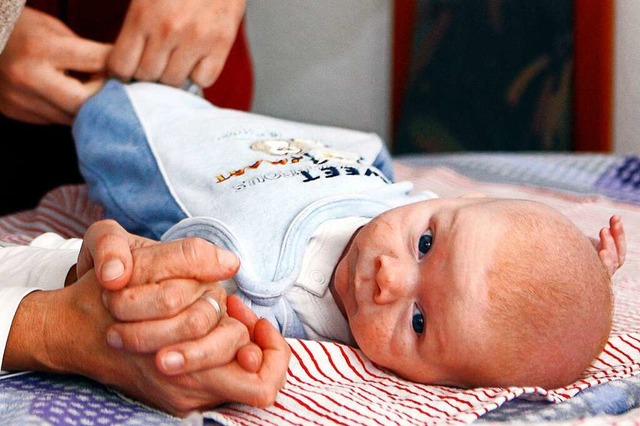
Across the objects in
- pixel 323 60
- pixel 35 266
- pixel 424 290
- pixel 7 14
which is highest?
pixel 7 14

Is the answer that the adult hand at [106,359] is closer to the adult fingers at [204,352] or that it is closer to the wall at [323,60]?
the adult fingers at [204,352]

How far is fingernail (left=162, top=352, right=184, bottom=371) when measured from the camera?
649 millimetres

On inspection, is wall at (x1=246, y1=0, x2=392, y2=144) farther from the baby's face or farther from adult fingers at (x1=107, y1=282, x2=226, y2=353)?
adult fingers at (x1=107, y1=282, x2=226, y2=353)

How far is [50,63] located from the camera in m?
1.22

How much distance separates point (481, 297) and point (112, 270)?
1.09 feet

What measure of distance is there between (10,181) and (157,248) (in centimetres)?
105

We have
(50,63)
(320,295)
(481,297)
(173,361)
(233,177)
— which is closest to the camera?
(173,361)

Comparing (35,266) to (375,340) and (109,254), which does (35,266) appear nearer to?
(109,254)

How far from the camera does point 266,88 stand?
2.87 metres

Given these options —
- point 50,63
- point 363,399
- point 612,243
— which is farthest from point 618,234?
point 50,63

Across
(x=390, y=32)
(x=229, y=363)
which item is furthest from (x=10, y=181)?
(x=390, y=32)

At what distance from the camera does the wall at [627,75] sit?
229 centimetres

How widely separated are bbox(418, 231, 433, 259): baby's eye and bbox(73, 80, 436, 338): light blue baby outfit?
0.12 metres

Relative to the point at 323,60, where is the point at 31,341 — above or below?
above
